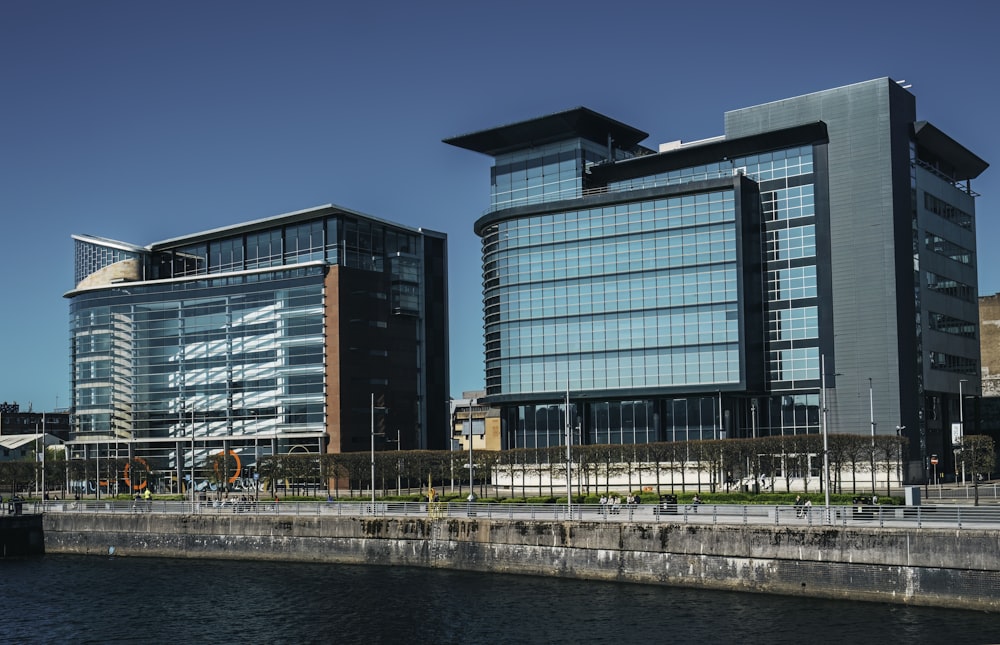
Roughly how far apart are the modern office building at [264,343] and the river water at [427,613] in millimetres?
67588

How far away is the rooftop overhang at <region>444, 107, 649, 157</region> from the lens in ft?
417

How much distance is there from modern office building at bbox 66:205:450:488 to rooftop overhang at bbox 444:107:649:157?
902 inches

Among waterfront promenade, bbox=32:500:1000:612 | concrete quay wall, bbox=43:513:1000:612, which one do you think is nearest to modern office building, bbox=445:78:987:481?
waterfront promenade, bbox=32:500:1000:612

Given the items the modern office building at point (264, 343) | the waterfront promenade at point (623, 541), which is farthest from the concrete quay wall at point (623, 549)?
the modern office building at point (264, 343)

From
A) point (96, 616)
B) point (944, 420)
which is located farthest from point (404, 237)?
point (96, 616)

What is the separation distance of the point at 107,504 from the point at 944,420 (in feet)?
299

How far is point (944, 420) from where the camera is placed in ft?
414

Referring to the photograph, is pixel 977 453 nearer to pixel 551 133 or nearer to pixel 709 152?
pixel 709 152

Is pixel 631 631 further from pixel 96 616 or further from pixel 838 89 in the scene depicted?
pixel 838 89

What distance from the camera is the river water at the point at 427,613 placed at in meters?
49.2

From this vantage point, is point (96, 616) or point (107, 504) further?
point (107, 504)

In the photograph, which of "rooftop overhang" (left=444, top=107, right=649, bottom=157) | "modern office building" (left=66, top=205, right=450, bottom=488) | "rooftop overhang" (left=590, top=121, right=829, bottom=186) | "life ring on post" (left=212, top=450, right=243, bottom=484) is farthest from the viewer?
"modern office building" (left=66, top=205, right=450, bottom=488)

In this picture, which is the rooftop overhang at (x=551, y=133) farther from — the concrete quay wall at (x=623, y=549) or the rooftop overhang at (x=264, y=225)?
the concrete quay wall at (x=623, y=549)

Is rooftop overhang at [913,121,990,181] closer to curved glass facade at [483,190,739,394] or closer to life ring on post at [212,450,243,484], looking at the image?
curved glass facade at [483,190,739,394]
